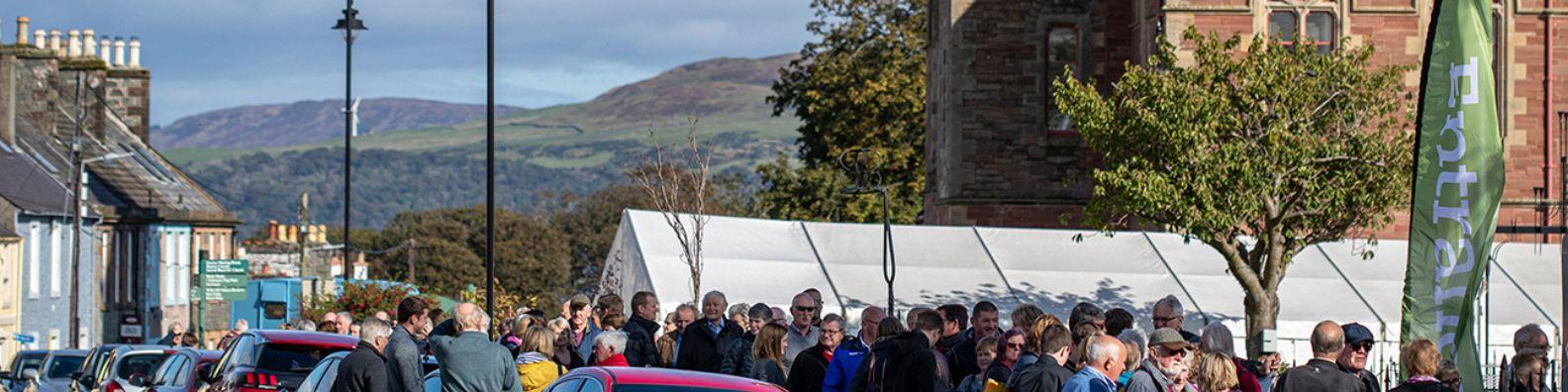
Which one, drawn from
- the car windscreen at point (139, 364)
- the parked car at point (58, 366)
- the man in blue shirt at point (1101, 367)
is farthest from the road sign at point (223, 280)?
the man in blue shirt at point (1101, 367)

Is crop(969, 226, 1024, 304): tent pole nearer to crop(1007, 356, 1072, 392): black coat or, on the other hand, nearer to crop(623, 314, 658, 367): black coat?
crop(623, 314, 658, 367): black coat

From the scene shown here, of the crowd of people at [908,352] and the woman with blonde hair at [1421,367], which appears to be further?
the woman with blonde hair at [1421,367]

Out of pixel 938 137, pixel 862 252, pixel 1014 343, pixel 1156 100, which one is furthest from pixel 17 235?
pixel 1014 343

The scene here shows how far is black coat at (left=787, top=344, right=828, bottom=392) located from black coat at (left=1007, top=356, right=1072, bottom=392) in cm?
296

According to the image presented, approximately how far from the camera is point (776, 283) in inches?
1264

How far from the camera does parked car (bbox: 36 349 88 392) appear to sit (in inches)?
1150

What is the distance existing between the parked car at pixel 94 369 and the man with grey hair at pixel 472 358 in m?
12.3

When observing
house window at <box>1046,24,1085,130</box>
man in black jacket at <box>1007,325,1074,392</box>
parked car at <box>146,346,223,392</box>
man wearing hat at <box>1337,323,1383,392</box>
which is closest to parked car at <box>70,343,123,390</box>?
parked car at <box>146,346,223,392</box>

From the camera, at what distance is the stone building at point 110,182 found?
57.1 m

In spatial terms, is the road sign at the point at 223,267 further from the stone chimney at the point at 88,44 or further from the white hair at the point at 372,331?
the white hair at the point at 372,331

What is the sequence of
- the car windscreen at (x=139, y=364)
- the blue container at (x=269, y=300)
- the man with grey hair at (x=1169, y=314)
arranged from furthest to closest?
the blue container at (x=269, y=300)
the car windscreen at (x=139, y=364)
the man with grey hair at (x=1169, y=314)

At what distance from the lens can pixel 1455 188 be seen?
47.3 ft

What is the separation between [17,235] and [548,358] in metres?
38.6

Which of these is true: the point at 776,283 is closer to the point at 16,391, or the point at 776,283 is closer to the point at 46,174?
the point at 16,391
